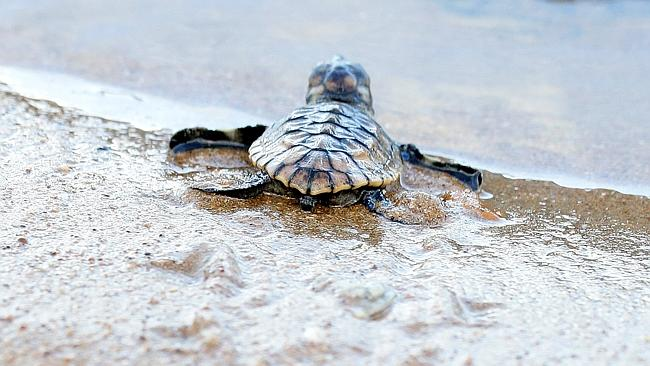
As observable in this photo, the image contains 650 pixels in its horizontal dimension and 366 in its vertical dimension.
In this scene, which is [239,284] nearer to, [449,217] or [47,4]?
[449,217]

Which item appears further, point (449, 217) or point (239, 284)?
point (449, 217)

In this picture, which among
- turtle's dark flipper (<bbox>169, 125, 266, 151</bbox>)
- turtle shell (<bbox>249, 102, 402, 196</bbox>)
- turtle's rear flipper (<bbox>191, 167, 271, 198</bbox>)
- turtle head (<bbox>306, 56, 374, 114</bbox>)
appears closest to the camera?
turtle shell (<bbox>249, 102, 402, 196</bbox>)

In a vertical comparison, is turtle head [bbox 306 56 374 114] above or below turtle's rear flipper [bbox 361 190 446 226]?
above

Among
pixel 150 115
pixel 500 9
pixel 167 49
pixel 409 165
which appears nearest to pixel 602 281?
pixel 409 165

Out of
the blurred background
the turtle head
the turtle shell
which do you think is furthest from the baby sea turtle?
the blurred background

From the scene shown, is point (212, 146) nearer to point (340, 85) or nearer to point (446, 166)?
point (340, 85)

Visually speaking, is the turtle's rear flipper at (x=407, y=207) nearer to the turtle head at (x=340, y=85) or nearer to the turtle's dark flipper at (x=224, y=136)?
the turtle's dark flipper at (x=224, y=136)

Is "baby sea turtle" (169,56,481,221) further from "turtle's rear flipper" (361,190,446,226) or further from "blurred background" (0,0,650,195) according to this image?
"blurred background" (0,0,650,195)

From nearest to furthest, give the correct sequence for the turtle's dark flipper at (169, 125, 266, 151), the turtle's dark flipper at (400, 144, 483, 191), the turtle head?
the turtle's dark flipper at (400, 144, 483, 191), the turtle's dark flipper at (169, 125, 266, 151), the turtle head
